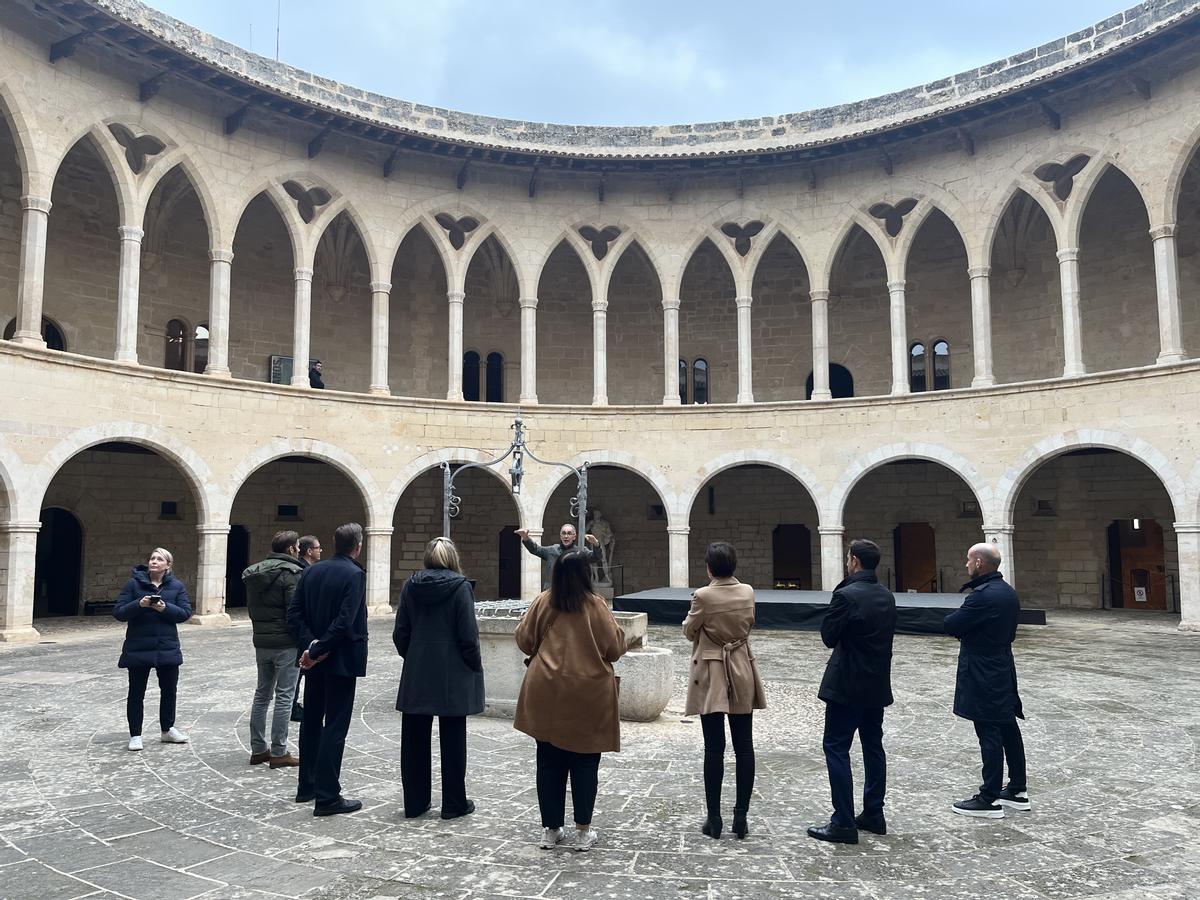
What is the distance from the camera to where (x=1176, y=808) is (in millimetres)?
5461

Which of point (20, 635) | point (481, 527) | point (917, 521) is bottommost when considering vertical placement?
point (20, 635)

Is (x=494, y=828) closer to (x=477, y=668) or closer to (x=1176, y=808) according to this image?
(x=477, y=668)

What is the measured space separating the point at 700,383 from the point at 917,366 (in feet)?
19.2

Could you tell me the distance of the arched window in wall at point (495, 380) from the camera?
25016mm

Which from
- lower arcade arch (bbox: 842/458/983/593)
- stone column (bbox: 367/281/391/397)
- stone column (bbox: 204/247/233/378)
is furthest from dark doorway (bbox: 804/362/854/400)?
stone column (bbox: 204/247/233/378)

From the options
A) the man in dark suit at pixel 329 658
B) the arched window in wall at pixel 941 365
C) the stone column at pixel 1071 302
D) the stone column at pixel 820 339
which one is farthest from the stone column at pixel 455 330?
the man in dark suit at pixel 329 658

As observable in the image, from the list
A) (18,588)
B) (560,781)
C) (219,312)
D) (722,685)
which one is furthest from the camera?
(219,312)

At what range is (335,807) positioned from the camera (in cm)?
A: 516

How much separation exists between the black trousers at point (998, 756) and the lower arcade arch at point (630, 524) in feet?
64.3

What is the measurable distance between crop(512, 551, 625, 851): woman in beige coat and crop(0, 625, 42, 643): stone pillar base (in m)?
12.8

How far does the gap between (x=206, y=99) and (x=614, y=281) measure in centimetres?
1159

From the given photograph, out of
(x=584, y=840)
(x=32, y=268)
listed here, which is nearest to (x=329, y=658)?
(x=584, y=840)

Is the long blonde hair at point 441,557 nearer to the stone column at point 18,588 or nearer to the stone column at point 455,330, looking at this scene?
the stone column at point 18,588

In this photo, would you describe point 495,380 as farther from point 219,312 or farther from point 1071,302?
point 1071,302
